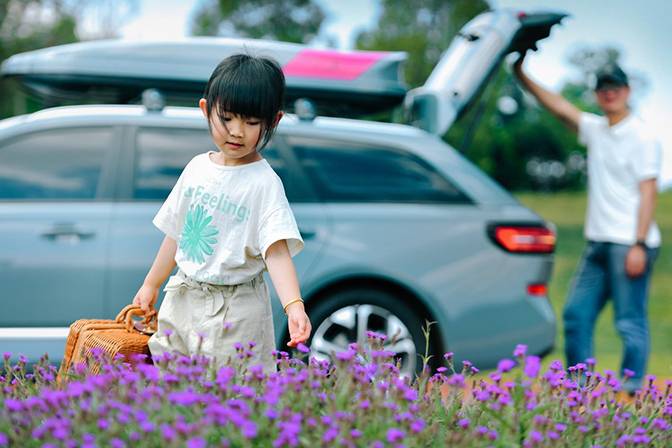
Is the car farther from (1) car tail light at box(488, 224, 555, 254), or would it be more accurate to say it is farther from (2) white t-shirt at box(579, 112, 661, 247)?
(2) white t-shirt at box(579, 112, 661, 247)

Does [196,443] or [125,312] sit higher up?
[196,443]

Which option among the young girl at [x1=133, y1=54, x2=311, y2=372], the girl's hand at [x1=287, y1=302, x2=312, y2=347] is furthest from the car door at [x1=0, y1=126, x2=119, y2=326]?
the girl's hand at [x1=287, y1=302, x2=312, y2=347]

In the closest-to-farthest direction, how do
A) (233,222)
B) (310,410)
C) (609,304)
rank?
(310,410) < (233,222) < (609,304)

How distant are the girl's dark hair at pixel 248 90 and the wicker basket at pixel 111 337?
30.3 inches

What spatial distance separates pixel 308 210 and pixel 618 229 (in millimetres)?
1817

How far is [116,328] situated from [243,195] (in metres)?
0.69

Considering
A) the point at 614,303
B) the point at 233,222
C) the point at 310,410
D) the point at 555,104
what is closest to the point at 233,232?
the point at 233,222

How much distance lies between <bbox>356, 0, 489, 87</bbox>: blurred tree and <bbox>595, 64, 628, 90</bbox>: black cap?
67.8 feet

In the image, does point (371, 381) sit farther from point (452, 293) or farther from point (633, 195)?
point (633, 195)

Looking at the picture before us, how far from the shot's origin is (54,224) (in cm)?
458

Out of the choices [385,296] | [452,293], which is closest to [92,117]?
[385,296]

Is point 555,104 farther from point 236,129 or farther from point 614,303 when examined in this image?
point 236,129

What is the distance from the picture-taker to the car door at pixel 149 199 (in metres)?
4.57

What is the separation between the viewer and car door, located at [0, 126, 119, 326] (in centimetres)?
451
